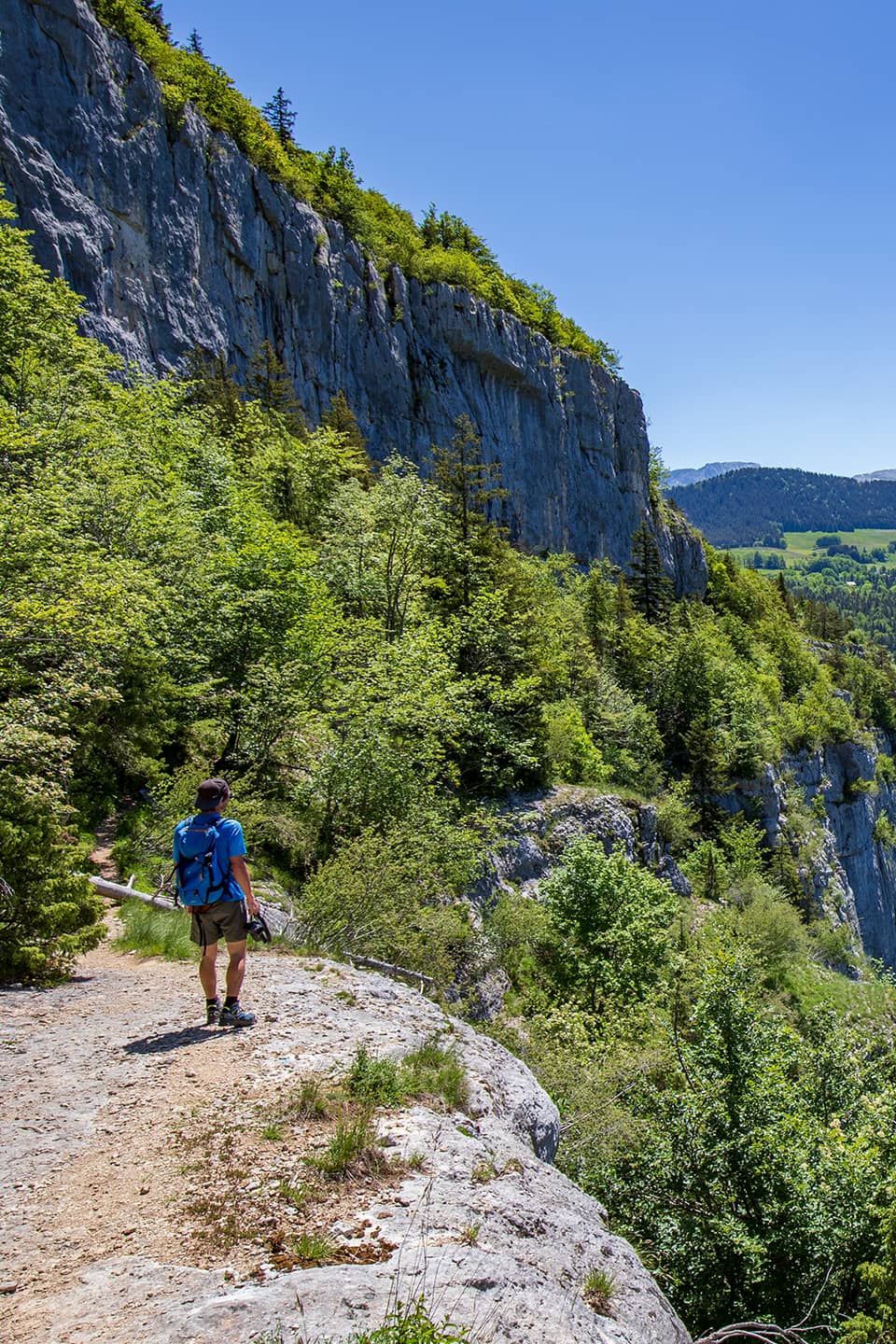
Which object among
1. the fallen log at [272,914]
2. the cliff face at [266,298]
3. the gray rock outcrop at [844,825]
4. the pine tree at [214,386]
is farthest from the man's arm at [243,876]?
the gray rock outcrop at [844,825]

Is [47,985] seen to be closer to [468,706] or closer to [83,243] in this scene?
[468,706]

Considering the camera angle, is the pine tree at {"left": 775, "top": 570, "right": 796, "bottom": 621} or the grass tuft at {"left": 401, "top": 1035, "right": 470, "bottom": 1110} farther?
the pine tree at {"left": 775, "top": 570, "right": 796, "bottom": 621}

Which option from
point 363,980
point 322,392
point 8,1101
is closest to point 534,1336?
point 8,1101

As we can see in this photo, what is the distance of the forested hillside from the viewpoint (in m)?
8.49

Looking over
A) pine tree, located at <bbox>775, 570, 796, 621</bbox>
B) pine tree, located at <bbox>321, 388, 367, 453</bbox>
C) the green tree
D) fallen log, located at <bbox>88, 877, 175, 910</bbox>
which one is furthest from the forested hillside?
pine tree, located at <bbox>775, 570, 796, 621</bbox>

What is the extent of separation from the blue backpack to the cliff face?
33.1 m

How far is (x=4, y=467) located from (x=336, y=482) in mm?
14659

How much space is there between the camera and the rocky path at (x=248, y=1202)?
3.18 metres

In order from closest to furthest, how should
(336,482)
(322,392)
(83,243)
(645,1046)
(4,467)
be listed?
(645,1046) → (4,467) → (336,482) → (83,243) → (322,392)

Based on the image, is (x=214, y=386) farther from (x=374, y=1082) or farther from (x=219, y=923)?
(x=374, y=1082)

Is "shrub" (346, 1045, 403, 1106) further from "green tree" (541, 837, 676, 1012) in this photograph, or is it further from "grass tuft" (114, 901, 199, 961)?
"green tree" (541, 837, 676, 1012)

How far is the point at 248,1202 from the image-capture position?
3.91 metres

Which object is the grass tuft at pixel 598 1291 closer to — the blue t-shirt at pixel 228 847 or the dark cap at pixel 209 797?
the blue t-shirt at pixel 228 847

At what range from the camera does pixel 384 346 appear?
50125 millimetres
